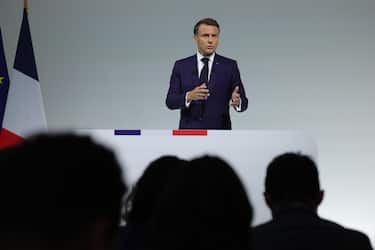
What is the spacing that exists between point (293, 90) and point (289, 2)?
81 cm

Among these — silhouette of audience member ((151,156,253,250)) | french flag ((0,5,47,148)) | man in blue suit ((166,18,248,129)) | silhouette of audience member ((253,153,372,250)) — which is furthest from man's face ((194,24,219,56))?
silhouette of audience member ((151,156,253,250))

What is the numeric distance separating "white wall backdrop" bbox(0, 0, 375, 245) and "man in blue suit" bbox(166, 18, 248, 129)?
143 cm

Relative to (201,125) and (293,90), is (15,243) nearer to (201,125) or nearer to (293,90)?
(201,125)

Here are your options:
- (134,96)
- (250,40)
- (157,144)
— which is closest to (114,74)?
(134,96)

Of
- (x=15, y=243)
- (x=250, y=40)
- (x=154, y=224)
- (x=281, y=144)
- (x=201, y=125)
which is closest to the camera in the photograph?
(x=15, y=243)

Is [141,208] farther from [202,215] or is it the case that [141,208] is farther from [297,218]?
[202,215]

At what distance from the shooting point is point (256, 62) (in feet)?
21.6

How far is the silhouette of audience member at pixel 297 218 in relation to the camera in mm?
2070

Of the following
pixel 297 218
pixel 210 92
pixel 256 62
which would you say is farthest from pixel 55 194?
pixel 256 62

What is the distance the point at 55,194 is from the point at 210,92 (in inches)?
164

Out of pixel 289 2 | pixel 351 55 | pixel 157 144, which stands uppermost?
pixel 289 2

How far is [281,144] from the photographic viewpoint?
3262 mm

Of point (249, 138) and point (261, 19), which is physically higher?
point (261, 19)

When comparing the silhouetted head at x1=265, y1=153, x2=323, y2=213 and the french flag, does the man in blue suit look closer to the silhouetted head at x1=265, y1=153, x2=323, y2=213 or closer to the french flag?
the french flag
